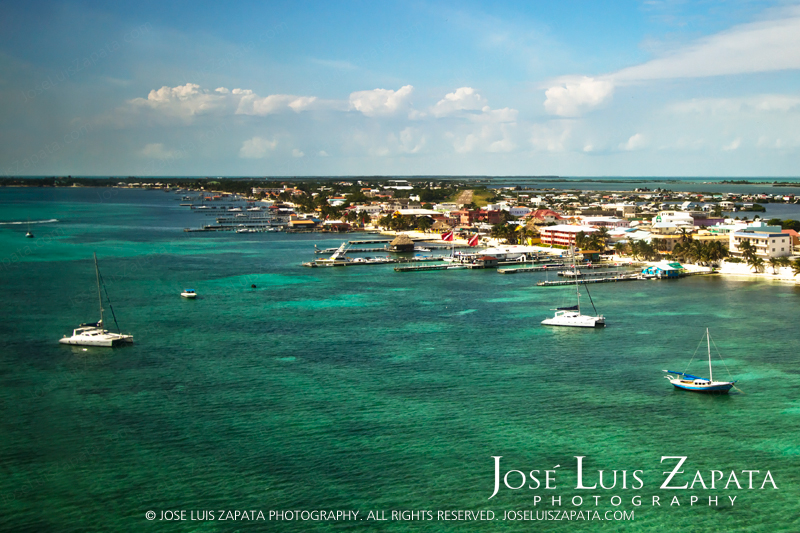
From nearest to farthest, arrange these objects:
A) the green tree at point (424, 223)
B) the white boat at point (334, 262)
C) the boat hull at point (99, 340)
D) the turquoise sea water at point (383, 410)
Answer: the turquoise sea water at point (383, 410)
the boat hull at point (99, 340)
the white boat at point (334, 262)
the green tree at point (424, 223)

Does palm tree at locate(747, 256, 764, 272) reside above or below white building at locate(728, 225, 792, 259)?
below

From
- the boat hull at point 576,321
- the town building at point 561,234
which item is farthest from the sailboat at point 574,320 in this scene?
the town building at point 561,234

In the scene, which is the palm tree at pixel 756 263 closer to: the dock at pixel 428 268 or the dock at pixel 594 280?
the dock at pixel 594 280

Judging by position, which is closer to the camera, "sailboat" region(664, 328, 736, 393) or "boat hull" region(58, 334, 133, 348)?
"sailboat" region(664, 328, 736, 393)

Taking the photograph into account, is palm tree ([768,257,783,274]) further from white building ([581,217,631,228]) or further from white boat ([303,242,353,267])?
white boat ([303,242,353,267])

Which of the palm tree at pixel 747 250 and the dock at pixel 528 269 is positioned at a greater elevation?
the palm tree at pixel 747 250

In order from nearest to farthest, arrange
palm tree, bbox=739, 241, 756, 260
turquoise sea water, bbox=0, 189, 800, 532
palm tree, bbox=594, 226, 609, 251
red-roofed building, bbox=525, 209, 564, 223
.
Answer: turquoise sea water, bbox=0, 189, 800, 532, palm tree, bbox=739, 241, 756, 260, palm tree, bbox=594, 226, 609, 251, red-roofed building, bbox=525, 209, 564, 223

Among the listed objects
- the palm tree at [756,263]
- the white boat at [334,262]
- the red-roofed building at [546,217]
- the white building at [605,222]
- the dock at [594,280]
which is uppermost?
the red-roofed building at [546,217]

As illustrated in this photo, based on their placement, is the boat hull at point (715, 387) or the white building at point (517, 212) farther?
the white building at point (517, 212)

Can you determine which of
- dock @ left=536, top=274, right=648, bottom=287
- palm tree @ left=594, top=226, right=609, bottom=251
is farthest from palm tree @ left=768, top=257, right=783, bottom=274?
palm tree @ left=594, top=226, right=609, bottom=251

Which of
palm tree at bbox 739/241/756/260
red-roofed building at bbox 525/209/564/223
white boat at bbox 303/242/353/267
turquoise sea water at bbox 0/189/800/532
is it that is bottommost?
turquoise sea water at bbox 0/189/800/532
